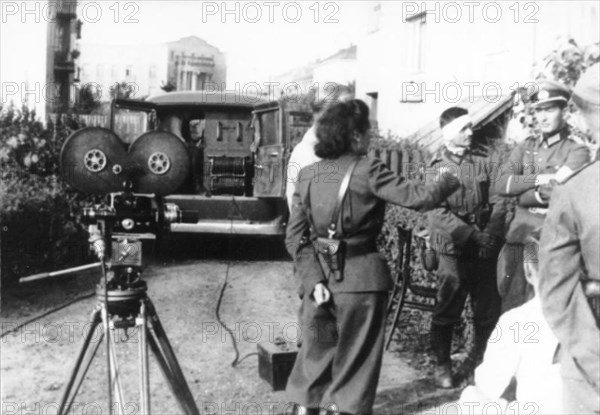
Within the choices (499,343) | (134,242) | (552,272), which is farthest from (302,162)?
(552,272)

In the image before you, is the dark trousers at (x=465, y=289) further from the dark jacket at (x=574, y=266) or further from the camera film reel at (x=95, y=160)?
the dark jacket at (x=574, y=266)

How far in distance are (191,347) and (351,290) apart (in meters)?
2.33

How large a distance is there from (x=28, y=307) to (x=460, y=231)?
4.04m

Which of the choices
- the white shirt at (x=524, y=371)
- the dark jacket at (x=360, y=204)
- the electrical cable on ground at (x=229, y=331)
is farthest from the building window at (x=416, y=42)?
the white shirt at (x=524, y=371)

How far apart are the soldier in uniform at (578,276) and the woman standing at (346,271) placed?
1452 mm

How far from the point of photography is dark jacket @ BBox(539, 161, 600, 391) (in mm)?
2094

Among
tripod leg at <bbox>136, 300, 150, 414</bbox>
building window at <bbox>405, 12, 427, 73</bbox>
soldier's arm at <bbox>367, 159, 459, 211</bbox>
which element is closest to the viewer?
tripod leg at <bbox>136, 300, 150, 414</bbox>

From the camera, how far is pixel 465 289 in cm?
476

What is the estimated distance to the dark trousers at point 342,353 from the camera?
373 centimetres

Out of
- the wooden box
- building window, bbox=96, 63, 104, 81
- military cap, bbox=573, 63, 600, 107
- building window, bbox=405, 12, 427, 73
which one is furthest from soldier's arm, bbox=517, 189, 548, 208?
building window, bbox=96, 63, 104, 81

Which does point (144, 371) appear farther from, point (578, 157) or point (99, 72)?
point (99, 72)

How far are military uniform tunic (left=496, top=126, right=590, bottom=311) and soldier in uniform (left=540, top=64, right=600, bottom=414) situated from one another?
2153 millimetres

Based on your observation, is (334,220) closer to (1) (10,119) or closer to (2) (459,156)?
(2) (459,156)

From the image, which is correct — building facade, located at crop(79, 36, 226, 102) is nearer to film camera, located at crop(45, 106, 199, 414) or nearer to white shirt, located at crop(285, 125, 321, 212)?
white shirt, located at crop(285, 125, 321, 212)
